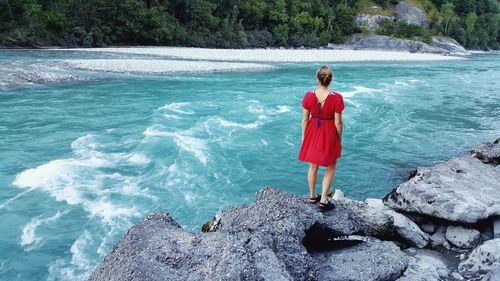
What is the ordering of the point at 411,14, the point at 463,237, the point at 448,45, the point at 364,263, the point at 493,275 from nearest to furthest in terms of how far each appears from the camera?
the point at 493,275 → the point at 364,263 → the point at 463,237 → the point at 448,45 → the point at 411,14

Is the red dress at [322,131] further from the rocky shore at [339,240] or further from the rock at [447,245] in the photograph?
the rock at [447,245]

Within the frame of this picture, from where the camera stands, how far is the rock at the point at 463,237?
6.93 metres

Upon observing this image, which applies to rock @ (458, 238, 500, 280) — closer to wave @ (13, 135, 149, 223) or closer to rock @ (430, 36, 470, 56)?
wave @ (13, 135, 149, 223)

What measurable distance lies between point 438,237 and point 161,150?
9861 millimetres

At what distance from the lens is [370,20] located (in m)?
102

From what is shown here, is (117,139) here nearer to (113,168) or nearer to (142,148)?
(142,148)

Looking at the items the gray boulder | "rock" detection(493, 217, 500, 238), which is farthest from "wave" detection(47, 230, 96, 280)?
"rock" detection(493, 217, 500, 238)

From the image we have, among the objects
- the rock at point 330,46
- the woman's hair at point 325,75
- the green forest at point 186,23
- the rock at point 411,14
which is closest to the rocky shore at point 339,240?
the woman's hair at point 325,75

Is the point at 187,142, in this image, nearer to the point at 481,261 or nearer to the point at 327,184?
the point at 327,184

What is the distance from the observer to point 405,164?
549 inches

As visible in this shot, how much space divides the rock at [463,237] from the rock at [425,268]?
1.68 feet

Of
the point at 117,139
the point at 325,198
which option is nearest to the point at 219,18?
the point at 117,139

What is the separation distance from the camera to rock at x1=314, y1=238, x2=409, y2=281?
521 centimetres

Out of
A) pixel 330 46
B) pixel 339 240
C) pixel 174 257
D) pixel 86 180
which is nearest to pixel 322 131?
pixel 339 240
